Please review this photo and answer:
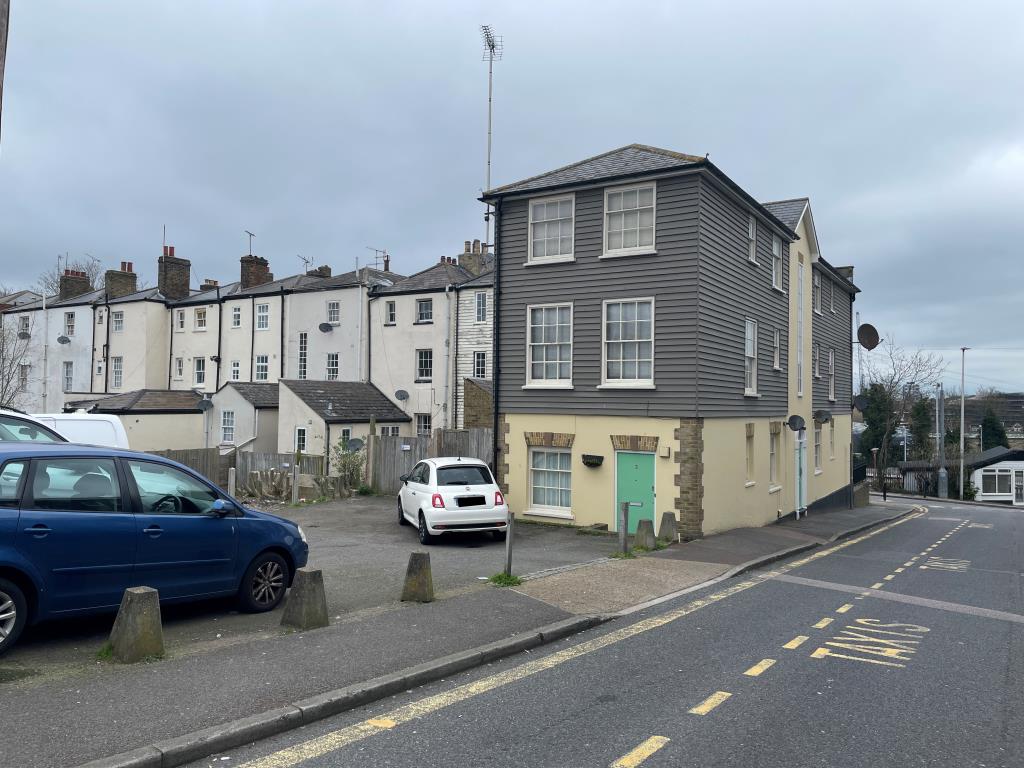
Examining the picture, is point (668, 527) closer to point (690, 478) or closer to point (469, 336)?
point (690, 478)

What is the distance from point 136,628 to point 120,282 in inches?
1693

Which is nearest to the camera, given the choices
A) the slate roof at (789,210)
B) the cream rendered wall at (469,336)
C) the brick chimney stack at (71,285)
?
the slate roof at (789,210)

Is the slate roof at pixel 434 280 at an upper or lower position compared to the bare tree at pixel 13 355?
upper

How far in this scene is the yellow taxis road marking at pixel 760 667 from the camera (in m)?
7.22

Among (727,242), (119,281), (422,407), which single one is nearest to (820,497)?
(727,242)

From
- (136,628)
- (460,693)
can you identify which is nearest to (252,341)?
(136,628)

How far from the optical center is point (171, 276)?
43469 mm

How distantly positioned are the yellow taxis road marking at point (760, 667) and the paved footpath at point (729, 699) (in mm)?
22

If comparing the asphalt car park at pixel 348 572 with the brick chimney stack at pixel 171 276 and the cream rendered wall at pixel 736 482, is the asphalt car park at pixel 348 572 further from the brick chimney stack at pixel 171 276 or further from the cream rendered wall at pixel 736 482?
the brick chimney stack at pixel 171 276

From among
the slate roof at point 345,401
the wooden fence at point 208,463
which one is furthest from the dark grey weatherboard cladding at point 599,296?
the slate roof at point 345,401

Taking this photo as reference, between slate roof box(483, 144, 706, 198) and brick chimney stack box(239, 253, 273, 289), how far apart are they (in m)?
25.8

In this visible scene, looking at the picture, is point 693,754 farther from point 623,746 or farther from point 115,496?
point 115,496

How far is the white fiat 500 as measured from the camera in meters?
14.8

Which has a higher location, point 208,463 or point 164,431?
point 164,431
